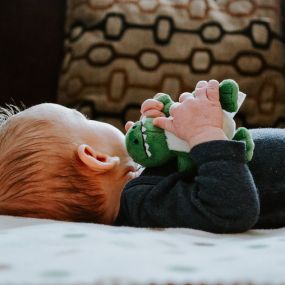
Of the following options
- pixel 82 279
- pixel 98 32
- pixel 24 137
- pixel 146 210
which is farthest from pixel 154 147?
pixel 98 32

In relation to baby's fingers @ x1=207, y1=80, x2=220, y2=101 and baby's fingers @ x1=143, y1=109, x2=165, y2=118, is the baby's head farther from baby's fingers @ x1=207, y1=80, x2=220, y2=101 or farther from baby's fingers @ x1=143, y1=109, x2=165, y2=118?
baby's fingers @ x1=207, y1=80, x2=220, y2=101

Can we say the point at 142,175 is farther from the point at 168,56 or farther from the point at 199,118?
the point at 168,56

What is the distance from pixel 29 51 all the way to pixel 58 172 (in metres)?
0.91

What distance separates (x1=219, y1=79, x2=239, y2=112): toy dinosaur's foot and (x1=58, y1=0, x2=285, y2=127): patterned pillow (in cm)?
69

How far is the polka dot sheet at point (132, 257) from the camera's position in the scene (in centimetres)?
56

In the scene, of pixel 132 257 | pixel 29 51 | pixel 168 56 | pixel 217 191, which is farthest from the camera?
pixel 29 51

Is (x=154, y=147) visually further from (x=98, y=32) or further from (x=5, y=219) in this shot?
(x=98, y=32)

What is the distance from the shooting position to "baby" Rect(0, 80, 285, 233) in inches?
34.8

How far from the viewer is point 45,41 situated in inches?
71.6

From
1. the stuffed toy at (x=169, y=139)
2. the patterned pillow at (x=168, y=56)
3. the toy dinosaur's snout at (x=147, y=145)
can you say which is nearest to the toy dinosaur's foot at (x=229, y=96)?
the stuffed toy at (x=169, y=139)

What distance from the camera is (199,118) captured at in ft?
3.09

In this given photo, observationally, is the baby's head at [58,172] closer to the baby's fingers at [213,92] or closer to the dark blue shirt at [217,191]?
the dark blue shirt at [217,191]

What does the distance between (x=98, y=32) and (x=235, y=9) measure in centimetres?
39

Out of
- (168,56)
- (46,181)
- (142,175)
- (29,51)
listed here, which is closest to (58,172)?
(46,181)
